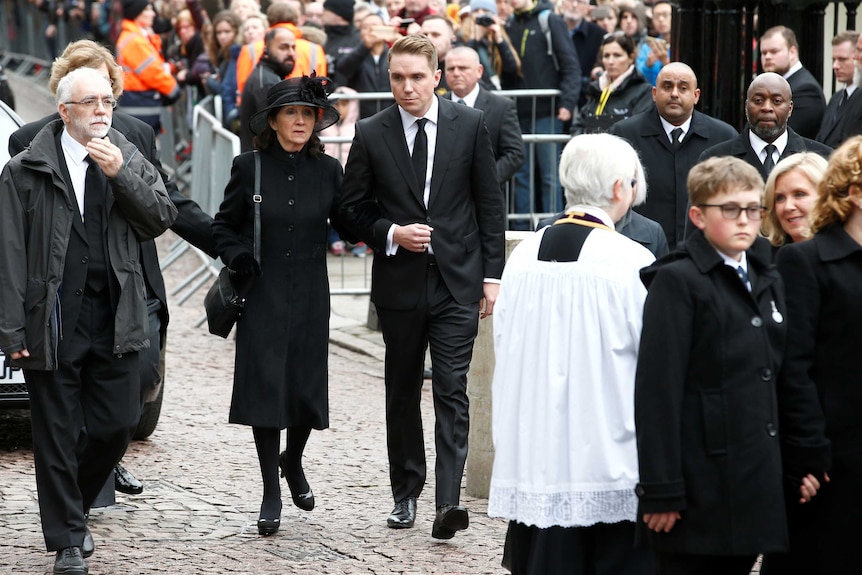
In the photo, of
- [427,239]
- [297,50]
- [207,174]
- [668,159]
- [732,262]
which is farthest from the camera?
[207,174]

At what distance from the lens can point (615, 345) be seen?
4906mm

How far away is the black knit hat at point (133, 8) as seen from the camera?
18.0 metres

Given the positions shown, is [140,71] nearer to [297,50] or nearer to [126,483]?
[297,50]

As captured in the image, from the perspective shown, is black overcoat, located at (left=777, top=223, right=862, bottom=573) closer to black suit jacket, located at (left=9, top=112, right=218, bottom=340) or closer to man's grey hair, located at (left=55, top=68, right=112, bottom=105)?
man's grey hair, located at (left=55, top=68, right=112, bottom=105)

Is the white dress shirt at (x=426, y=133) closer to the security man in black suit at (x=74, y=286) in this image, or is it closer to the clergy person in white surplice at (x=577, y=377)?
the security man in black suit at (x=74, y=286)

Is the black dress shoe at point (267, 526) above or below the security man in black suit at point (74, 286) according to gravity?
below

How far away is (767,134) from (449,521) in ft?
9.29

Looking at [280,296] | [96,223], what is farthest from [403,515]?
[96,223]

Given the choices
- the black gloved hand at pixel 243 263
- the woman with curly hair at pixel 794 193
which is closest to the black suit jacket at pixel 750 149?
the woman with curly hair at pixel 794 193

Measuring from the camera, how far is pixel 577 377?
194 inches

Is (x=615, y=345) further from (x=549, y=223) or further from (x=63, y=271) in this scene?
(x=63, y=271)

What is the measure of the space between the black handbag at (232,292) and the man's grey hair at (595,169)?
228 centimetres

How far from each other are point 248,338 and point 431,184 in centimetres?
106

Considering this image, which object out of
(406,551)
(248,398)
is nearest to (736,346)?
(406,551)
